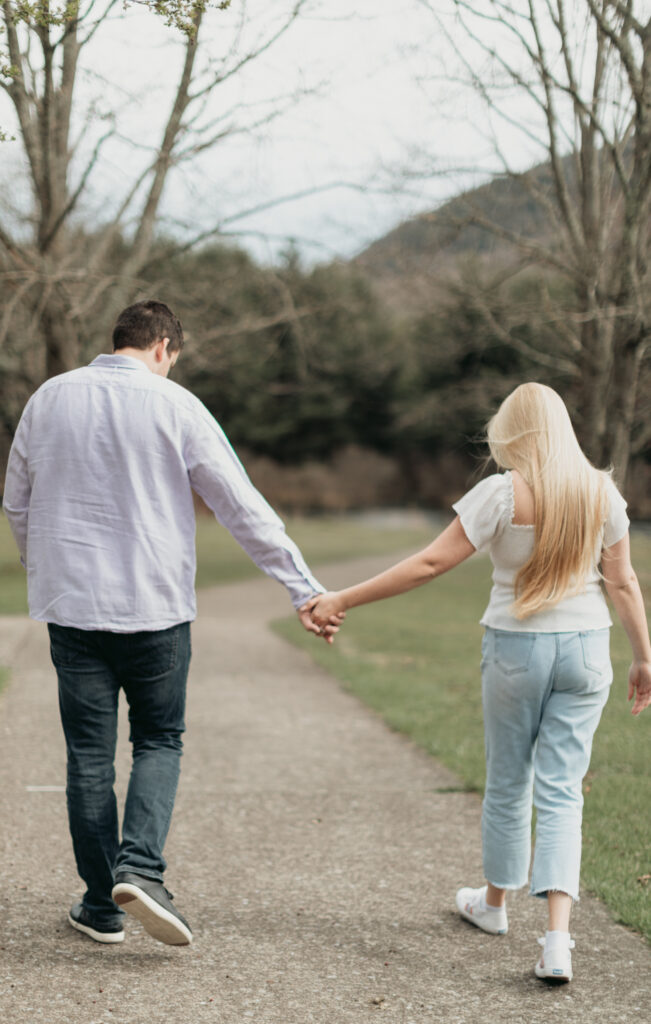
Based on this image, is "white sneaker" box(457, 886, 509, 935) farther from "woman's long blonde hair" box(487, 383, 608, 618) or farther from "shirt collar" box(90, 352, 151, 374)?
"shirt collar" box(90, 352, 151, 374)

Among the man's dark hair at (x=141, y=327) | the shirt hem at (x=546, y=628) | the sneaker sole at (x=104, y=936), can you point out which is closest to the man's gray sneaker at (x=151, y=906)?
the sneaker sole at (x=104, y=936)

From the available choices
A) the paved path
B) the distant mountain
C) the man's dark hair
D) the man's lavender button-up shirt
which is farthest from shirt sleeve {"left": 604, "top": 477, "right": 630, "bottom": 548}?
the distant mountain

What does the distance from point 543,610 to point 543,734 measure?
0.41 metres

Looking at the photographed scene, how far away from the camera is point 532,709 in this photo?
11.1ft

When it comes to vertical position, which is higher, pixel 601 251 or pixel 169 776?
pixel 601 251

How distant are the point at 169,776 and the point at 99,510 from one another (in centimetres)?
89

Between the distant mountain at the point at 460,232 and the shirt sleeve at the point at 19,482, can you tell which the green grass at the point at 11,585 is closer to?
the distant mountain at the point at 460,232

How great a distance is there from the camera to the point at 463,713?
788 cm

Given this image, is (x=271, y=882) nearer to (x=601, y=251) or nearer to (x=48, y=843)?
(x=48, y=843)

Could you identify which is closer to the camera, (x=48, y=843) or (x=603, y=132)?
(x=48, y=843)

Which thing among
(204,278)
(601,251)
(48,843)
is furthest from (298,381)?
(48,843)

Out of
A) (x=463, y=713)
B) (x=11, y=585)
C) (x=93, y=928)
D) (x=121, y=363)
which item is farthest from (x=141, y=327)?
(x=11, y=585)

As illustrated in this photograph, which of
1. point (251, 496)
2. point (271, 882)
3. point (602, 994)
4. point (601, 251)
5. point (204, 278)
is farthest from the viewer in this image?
point (204, 278)

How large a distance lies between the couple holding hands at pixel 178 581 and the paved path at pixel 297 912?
0.19 meters
